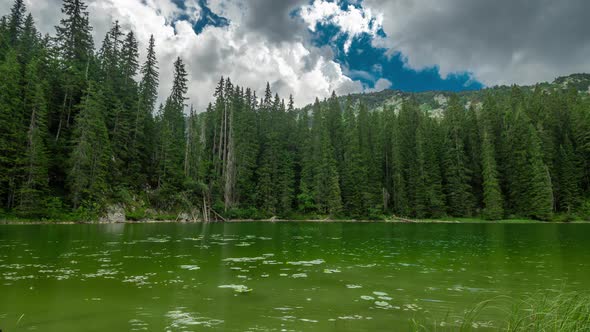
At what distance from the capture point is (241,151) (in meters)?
67.1

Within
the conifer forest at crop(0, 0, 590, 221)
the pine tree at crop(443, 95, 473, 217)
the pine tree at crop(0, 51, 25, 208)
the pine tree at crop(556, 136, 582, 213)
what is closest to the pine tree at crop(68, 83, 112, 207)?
the conifer forest at crop(0, 0, 590, 221)

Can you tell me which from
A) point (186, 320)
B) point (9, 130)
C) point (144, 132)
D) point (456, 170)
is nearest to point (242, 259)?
point (186, 320)

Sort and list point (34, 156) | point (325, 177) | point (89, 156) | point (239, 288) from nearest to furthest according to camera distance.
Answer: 1. point (239, 288)
2. point (34, 156)
3. point (89, 156)
4. point (325, 177)

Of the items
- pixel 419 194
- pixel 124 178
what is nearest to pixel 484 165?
pixel 419 194

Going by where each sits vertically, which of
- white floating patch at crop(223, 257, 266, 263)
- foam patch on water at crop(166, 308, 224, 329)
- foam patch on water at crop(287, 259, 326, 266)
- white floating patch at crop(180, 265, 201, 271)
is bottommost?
foam patch on water at crop(287, 259, 326, 266)

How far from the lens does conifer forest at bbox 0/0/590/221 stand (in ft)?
123

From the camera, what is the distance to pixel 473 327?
595 cm

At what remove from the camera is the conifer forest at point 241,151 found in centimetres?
3753

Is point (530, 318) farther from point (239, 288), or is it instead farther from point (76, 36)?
point (76, 36)

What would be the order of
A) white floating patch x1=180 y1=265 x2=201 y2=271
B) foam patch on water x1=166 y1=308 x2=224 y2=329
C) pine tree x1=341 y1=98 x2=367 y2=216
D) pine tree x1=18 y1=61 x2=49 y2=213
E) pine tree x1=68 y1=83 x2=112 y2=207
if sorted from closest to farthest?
foam patch on water x1=166 y1=308 x2=224 y2=329
white floating patch x1=180 y1=265 x2=201 y2=271
pine tree x1=18 y1=61 x2=49 y2=213
pine tree x1=68 y1=83 x2=112 y2=207
pine tree x1=341 y1=98 x2=367 y2=216

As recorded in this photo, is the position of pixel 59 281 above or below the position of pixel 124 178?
below

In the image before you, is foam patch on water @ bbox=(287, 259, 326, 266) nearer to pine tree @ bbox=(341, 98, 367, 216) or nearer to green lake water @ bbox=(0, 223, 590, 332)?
green lake water @ bbox=(0, 223, 590, 332)

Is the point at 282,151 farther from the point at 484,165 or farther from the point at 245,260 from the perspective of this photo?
the point at 245,260

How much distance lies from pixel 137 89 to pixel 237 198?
88.1 feet
